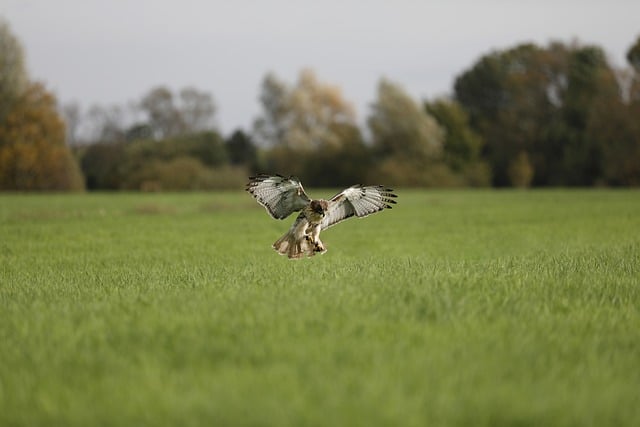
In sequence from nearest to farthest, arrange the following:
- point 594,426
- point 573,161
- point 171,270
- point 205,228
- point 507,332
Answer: point 594,426, point 507,332, point 171,270, point 205,228, point 573,161

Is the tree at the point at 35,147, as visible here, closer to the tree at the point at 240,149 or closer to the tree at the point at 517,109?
the tree at the point at 240,149

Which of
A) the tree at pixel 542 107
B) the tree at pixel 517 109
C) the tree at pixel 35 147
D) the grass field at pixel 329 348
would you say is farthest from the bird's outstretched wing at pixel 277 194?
the tree at pixel 517 109

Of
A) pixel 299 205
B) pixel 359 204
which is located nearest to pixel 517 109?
pixel 359 204

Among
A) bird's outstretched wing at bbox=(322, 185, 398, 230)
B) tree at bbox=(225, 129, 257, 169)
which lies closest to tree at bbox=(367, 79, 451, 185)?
tree at bbox=(225, 129, 257, 169)

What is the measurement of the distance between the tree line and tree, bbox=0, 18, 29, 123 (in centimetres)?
327

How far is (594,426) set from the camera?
439 cm

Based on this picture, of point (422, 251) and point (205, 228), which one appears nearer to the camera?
point (422, 251)

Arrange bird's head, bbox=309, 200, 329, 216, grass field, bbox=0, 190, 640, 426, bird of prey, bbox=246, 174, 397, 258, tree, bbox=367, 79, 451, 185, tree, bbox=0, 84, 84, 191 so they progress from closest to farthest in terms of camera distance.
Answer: grass field, bbox=0, 190, 640, 426 → bird's head, bbox=309, 200, 329, 216 → bird of prey, bbox=246, 174, 397, 258 → tree, bbox=0, 84, 84, 191 → tree, bbox=367, 79, 451, 185

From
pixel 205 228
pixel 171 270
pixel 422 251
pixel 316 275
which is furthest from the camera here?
pixel 205 228

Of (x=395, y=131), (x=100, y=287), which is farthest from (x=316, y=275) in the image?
(x=395, y=131)

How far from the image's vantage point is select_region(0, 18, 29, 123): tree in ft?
202

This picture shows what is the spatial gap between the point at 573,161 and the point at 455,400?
7198 cm

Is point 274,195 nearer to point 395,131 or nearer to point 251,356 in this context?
point 251,356

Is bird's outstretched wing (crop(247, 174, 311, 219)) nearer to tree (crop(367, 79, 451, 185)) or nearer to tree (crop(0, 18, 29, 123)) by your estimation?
tree (crop(0, 18, 29, 123))
